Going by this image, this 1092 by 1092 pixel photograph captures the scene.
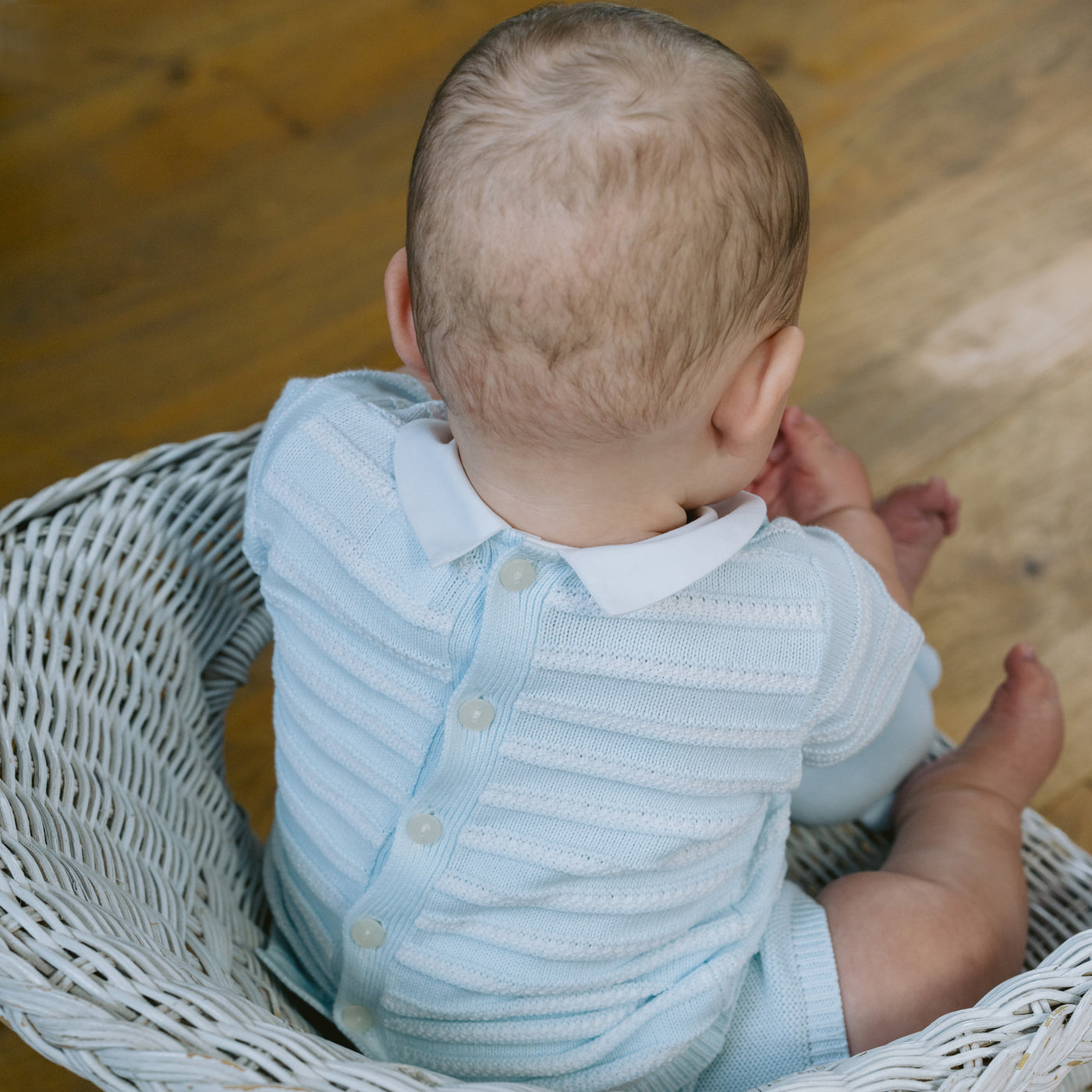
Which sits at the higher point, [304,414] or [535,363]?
[535,363]

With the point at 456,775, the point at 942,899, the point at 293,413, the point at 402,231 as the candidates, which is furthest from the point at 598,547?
the point at 402,231

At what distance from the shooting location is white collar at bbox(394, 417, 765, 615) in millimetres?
606

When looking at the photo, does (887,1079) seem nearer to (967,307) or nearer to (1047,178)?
(967,307)

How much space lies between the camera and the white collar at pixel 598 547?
0.61m

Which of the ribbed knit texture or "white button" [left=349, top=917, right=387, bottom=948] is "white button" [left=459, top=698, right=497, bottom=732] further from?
"white button" [left=349, top=917, right=387, bottom=948]

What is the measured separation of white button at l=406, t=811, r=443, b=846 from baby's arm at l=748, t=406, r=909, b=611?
0.39 meters

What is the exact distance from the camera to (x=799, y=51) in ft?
5.73

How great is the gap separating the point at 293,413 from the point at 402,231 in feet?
2.81

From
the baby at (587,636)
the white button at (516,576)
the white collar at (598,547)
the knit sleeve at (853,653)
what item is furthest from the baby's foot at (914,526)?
the white button at (516,576)

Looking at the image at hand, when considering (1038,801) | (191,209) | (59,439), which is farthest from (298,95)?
(1038,801)

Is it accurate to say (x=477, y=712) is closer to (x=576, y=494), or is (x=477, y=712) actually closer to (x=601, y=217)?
(x=576, y=494)

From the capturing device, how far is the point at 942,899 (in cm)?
80

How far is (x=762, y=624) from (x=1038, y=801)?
0.71m

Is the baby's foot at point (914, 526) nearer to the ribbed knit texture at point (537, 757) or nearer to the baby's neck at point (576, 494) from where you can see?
the ribbed knit texture at point (537, 757)
